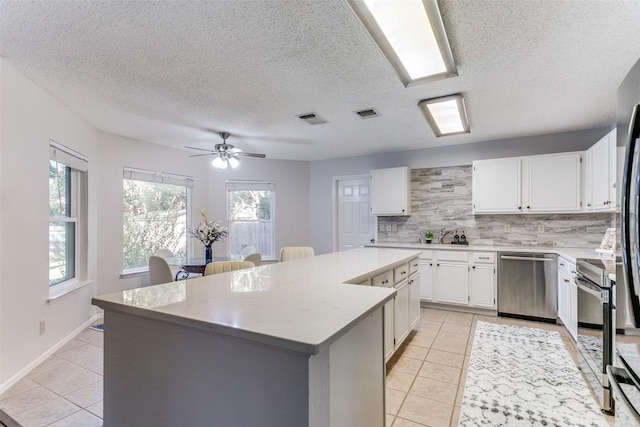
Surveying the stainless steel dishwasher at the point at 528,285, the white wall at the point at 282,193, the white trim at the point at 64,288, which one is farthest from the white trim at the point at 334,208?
the white trim at the point at 64,288

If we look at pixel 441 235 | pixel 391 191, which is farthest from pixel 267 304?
pixel 441 235

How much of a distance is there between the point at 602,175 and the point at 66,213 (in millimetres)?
5796

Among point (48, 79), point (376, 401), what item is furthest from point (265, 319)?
point (48, 79)

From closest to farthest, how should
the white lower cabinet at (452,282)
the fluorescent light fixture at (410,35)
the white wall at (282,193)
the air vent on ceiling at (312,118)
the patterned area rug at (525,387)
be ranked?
the fluorescent light fixture at (410,35) < the patterned area rug at (525,387) < the air vent on ceiling at (312,118) < the white lower cabinet at (452,282) < the white wall at (282,193)

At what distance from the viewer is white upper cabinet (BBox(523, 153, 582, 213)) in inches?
154

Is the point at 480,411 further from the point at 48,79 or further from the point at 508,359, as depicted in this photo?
the point at 48,79

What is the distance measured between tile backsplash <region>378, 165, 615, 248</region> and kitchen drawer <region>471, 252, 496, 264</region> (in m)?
0.56

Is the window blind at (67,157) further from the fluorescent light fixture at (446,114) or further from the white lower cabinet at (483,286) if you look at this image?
the white lower cabinet at (483,286)

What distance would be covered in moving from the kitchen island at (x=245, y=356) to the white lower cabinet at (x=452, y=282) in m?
3.05

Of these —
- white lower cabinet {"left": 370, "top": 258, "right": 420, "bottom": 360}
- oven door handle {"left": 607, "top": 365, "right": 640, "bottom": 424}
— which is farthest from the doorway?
oven door handle {"left": 607, "top": 365, "right": 640, "bottom": 424}

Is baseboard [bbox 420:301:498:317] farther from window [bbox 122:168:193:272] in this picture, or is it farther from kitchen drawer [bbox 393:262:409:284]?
window [bbox 122:168:193:272]

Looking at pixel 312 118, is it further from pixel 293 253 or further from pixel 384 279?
pixel 384 279

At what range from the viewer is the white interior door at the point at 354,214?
18.8 feet

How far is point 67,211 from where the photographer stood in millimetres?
3596
